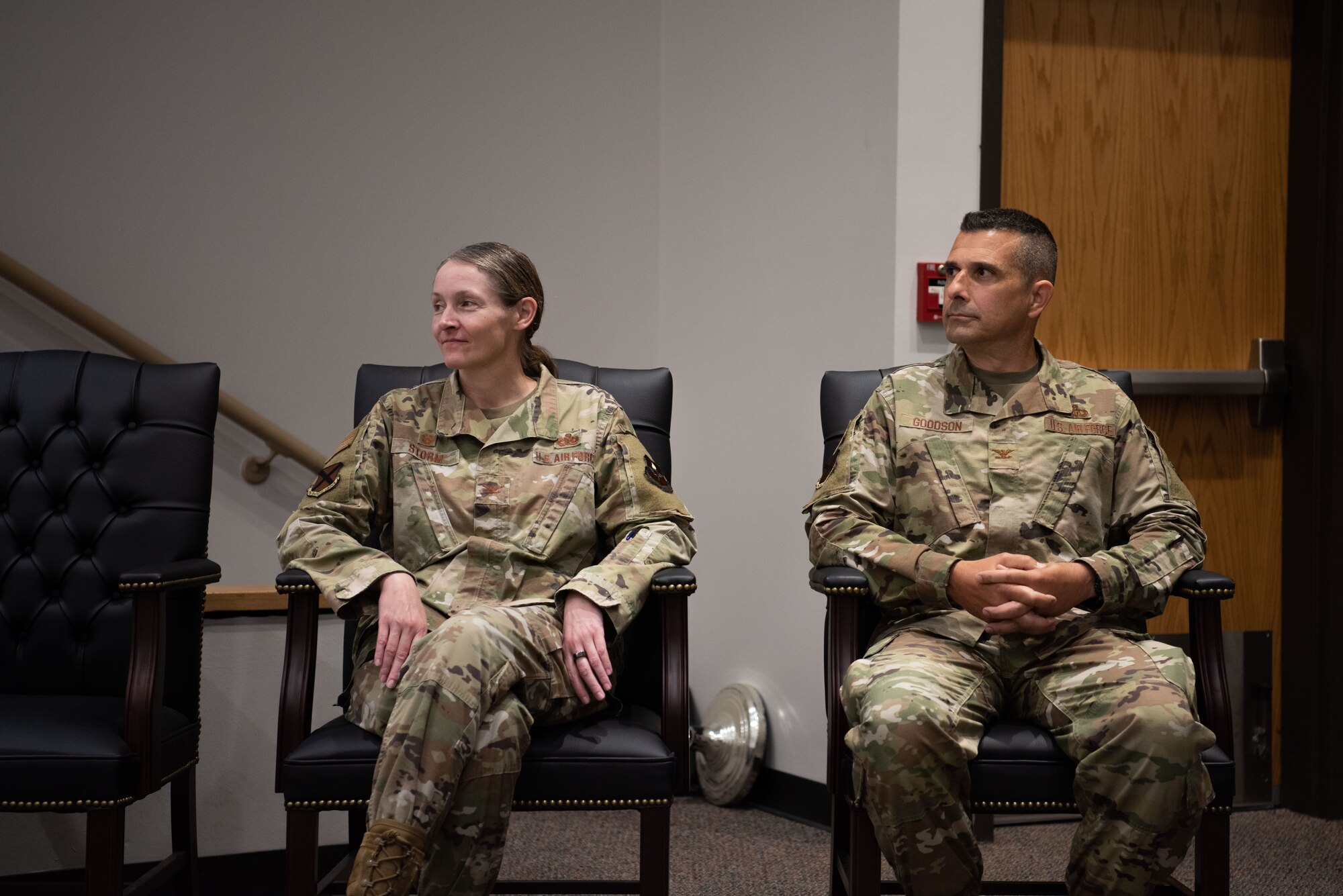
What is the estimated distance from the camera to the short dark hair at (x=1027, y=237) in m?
2.13

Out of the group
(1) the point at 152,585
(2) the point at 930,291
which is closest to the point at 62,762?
(1) the point at 152,585

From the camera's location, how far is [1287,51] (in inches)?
117

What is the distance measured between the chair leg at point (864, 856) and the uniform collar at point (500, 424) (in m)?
0.82

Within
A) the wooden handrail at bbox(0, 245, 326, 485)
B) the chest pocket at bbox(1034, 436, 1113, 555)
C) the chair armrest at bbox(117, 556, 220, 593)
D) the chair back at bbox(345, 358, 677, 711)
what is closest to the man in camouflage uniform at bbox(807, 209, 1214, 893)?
the chest pocket at bbox(1034, 436, 1113, 555)

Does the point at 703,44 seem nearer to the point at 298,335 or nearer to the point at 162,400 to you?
the point at 298,335

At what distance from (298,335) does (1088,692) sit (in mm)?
2328

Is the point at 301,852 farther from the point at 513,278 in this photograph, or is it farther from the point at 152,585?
the point at 513,278

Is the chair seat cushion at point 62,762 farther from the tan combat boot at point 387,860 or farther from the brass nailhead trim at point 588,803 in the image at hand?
the brass nailhead trim at point 588,803

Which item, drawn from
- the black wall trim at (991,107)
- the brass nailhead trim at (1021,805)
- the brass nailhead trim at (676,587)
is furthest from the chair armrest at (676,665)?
the black wall trim at (991,107)

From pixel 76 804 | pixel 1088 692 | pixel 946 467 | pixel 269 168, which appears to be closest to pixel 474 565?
pixel 76 804

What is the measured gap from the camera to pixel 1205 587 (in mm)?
1888

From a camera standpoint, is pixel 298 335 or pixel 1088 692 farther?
pixel 298 335

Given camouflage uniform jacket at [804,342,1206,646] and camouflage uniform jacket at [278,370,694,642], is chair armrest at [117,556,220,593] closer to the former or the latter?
camouflage uniform jacket at [278,370,694,642]

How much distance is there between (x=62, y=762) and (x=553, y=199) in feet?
7.03
